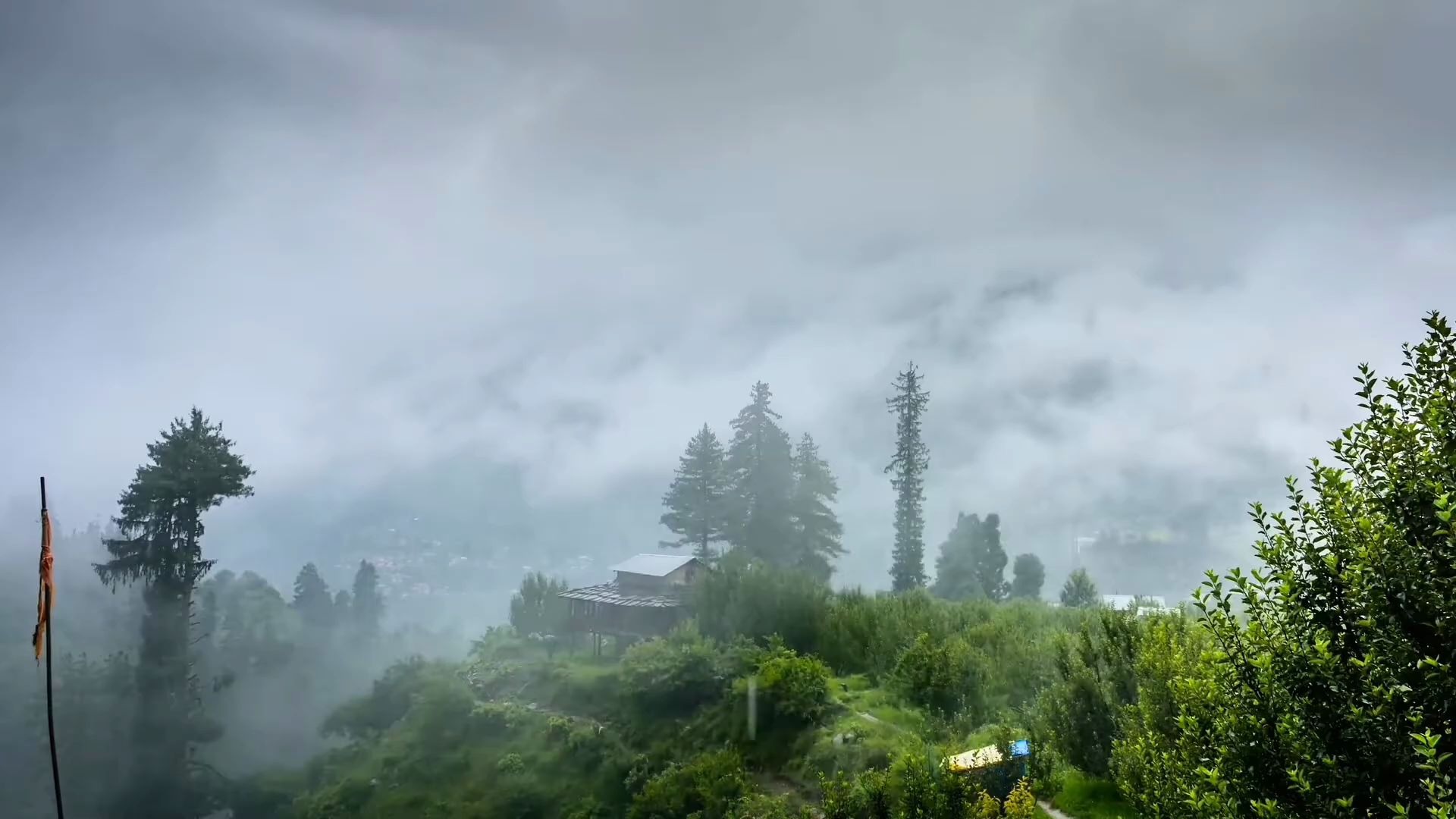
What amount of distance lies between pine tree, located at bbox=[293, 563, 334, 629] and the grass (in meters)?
55.1

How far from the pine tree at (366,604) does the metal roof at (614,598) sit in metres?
29.1

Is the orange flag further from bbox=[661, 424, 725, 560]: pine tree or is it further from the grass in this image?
bbox=[661, 424, 725, 560]: pine tree

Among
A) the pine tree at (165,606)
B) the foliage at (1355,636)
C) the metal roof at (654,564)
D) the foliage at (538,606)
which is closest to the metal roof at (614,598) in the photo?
the metal roof at (654,564)

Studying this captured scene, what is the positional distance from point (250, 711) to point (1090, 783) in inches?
1793

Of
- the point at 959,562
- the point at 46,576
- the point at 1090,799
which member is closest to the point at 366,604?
Answer: the point at 959,562

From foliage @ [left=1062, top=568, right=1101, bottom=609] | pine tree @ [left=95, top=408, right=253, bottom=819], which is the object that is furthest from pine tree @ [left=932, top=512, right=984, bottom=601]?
pine tree @ [left=95, top=408, right=253, bottom=819]

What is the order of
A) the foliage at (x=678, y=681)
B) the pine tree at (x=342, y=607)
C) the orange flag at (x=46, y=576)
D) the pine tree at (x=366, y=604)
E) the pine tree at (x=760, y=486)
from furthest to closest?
the pine tree at (x=366, y=604), the pine tree at (x=342, y=607), the pine tree at (x=760, y=486), the foliage at (x=678, y=681), the orange flag at (x=46, y=576)

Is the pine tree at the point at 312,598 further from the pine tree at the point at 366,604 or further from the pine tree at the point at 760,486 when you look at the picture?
the pine tree at the point at 760,486

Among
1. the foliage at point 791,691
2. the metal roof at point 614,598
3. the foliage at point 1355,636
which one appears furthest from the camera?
the metal roof at point 614,598

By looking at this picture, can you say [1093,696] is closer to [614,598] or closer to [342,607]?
[614,598]

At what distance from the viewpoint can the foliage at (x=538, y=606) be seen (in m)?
35.3

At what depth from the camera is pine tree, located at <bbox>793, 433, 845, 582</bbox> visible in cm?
4072

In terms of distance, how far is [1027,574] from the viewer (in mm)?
44938

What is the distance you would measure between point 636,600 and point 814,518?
549 inches
